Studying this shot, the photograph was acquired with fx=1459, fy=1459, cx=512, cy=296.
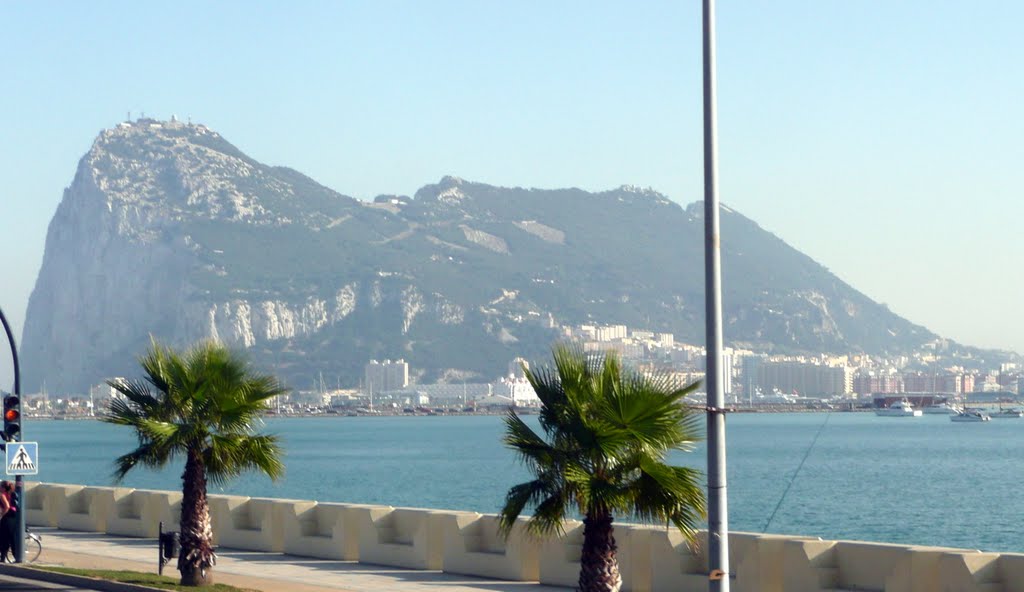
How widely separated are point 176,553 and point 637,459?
33.2ft

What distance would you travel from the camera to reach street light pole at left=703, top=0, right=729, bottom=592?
41.4 feet

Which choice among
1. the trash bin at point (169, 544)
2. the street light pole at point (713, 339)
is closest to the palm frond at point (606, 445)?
the street light pole at point (713, 339)

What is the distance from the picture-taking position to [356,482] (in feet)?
Answer: 277

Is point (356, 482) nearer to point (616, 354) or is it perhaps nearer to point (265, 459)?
point (265, 459)

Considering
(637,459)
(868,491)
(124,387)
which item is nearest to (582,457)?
(637,459)

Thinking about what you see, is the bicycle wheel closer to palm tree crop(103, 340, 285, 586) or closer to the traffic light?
the traffic light

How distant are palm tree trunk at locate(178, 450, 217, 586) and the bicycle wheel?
185 inches

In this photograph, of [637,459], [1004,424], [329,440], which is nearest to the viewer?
[637,459]

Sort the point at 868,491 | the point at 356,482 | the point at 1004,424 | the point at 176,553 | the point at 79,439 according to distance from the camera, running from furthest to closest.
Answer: the point at 1004,424
the point at 79,439
the point at 356,482
the point at 868,491
the point at 176,553

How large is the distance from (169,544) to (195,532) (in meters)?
1.03

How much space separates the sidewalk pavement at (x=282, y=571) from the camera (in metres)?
19.8

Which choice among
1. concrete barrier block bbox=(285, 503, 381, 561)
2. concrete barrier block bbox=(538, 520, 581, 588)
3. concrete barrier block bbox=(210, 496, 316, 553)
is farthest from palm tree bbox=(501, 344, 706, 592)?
concrete barrier block bbox=(210, 496, 316, 553)

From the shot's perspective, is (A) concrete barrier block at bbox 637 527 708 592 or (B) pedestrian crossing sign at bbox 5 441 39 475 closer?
(A) concrete barrier block at bbox 637 527 708 592

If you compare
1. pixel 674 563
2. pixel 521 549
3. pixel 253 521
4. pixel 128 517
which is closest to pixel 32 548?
pixel 253 521
